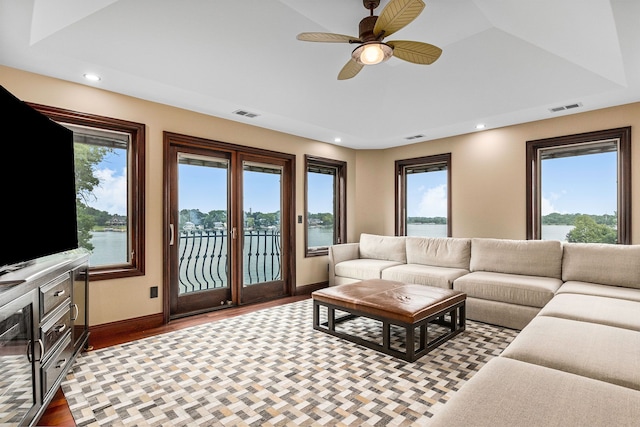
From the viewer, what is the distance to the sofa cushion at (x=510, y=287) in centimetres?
326

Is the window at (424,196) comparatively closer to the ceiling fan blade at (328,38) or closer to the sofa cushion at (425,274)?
the sofa cushion at (425,274)

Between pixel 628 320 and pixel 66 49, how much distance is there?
4494 mm

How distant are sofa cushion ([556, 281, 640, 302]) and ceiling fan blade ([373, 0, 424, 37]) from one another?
2848mm

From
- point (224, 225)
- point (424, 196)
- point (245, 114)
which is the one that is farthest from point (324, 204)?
point (245, 114)

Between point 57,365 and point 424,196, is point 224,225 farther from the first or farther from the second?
point 424,196

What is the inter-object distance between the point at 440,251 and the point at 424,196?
132 centimetres

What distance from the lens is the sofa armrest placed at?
17.0 ft

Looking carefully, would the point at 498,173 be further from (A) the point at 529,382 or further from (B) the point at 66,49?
(B) the point at 66,49

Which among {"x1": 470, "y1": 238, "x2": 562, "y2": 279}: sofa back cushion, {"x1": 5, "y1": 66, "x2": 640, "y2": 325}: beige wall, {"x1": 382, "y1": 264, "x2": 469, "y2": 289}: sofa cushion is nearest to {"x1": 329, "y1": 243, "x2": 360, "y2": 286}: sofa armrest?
{"x1": 5, "y1": 66, "x2": 640, "y2": 325}: beige wall

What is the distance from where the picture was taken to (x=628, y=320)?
2164 mm

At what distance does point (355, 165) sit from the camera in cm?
608

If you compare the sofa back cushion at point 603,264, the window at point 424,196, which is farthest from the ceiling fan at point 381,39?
the window at point 424,196

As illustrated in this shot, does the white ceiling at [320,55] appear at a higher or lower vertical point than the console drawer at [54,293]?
higher

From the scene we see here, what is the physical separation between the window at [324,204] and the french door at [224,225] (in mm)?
490
